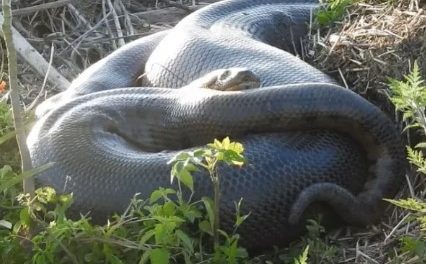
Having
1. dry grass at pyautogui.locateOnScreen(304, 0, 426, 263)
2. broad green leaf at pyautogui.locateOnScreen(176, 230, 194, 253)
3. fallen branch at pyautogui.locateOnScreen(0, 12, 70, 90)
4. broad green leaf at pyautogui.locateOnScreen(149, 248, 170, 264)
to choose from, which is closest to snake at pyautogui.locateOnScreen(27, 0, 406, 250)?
dry grass at pyautogui.locateOnScreen(304, 0, 426, 263)

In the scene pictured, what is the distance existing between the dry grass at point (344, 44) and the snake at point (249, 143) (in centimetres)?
13

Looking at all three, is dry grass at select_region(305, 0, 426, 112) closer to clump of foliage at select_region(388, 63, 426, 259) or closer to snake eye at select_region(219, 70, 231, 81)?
snake eye at select_region(219, 70, 231, 81)

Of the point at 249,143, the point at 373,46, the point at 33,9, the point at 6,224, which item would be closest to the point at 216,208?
the point at 249,143

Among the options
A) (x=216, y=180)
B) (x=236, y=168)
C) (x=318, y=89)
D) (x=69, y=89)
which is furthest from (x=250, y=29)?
(x=216, y=180)

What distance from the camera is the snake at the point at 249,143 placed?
3609 mm

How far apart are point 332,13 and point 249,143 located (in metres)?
1.29

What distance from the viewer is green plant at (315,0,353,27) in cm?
479

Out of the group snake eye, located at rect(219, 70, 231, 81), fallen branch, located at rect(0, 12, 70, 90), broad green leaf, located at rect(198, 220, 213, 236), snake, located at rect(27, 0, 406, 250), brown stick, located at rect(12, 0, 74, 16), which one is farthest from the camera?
brown stick, located at rect(12, 0, 74, 16)

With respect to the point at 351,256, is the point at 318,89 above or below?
above

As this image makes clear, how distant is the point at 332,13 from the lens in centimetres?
484

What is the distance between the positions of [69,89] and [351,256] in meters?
1.97

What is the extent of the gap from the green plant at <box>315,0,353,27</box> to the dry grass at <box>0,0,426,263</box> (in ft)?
0.15

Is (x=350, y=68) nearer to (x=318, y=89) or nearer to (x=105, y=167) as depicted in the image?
(x=318, y=89)

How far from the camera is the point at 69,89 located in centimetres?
493
